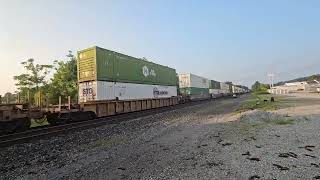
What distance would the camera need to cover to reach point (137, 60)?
29891 mm

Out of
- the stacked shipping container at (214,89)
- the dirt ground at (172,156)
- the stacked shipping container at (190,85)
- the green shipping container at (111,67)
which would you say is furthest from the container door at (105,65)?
the stacked shipping container at (214,89)

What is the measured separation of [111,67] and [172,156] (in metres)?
16.3

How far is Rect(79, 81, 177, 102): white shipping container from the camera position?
2256 centimetres

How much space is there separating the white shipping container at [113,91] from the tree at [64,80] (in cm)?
2458

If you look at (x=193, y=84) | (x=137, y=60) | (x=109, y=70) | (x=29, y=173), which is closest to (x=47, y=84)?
(x=193, y=84)

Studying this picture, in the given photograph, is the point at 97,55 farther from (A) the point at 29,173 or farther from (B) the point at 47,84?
(B) the point at 47,84

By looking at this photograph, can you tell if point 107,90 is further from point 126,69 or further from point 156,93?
point 156,93

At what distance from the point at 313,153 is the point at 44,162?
7375 mm

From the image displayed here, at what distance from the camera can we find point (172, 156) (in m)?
9.16

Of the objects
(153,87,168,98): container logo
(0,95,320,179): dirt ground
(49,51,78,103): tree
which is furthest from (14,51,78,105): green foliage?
(0,95,320,179): dirt ground

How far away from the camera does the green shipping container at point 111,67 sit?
902 inches

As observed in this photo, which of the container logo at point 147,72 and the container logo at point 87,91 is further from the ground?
the container logo at point 147,72

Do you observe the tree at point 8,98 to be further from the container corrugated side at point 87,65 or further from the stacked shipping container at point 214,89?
the stacked shipping container at point 214,89

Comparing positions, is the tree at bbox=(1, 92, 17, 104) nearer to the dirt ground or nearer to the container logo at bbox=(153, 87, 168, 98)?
the dirt ground
